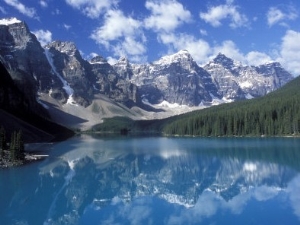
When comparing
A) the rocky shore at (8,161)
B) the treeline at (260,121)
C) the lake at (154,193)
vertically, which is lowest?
the lake at (154,193)

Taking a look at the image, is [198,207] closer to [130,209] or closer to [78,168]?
[130,209]

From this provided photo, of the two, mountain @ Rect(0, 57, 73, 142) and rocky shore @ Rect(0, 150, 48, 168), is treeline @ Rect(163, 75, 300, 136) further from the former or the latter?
rocky shore @ Rect(0, 150, 48, 168)

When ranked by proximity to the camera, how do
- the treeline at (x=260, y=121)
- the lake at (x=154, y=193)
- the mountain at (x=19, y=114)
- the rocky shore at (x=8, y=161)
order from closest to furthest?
the lake at (x=154, y=193) < the rocky shore at (x=8, y=161) < the mountain at (x=19, y=114) < the treeline at (x=260, y=121)

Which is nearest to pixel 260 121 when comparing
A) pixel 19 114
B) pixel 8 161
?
pixel 19 114

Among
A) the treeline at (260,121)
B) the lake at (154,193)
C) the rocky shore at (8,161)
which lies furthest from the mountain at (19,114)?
the treeline at (260,121)

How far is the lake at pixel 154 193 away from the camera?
33.4 meters

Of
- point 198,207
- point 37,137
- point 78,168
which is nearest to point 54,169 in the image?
point 78,168

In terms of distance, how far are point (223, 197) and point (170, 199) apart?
5.48m

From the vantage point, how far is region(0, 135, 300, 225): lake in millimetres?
33375

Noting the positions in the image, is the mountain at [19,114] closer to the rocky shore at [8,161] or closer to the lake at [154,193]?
the rocky shore at [8,161]

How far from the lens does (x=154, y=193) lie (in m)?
44.7

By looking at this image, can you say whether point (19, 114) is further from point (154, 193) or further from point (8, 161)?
point (154, 193)

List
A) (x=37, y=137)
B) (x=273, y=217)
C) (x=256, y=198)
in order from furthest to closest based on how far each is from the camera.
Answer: (x=37, y=137), (x=256, y=198), (x=273, y=217)

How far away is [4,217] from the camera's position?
3272 centimetres
